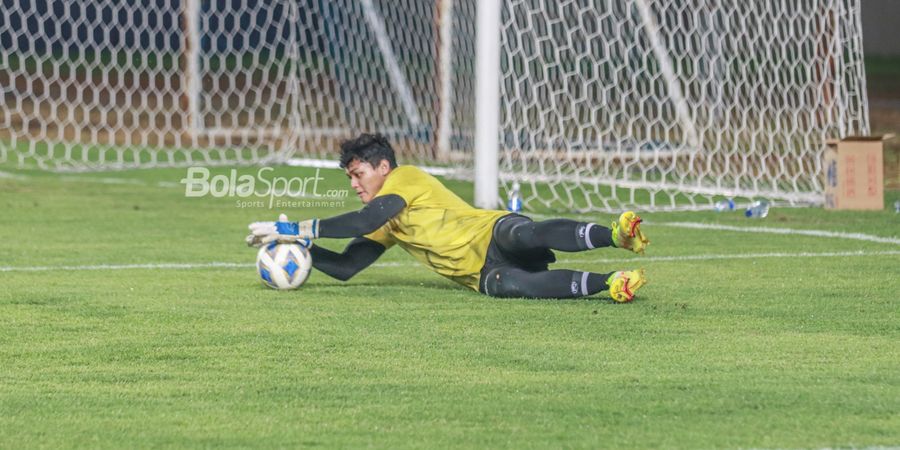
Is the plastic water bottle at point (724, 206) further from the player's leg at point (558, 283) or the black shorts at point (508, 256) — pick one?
the player's leg at point (558, 283)

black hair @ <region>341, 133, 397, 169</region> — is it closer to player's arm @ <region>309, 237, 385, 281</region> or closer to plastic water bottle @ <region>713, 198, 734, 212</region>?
player's arm @ <region>309, 237, 385, 281</region>

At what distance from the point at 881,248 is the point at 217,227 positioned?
361cm

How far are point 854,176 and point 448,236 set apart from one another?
4287 mm

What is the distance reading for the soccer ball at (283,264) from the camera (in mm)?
5836

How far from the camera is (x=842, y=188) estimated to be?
9.33 metres

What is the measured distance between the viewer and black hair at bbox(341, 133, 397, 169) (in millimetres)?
5918

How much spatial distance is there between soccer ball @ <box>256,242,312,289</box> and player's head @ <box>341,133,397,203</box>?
1.13 ft

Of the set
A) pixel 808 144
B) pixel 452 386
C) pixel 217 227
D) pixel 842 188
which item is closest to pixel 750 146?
pixel 808 144

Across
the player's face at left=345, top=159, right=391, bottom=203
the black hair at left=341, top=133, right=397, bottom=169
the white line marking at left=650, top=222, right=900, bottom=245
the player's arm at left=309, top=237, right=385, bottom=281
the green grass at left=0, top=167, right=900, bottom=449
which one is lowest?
the white line marking at left=650, top=222, right=900, bottom=245

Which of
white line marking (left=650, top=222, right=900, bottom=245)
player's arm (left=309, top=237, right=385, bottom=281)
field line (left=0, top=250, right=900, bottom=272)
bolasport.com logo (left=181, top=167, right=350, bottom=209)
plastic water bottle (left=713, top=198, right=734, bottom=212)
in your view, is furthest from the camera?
bolasport.com logo (left=181, top=167, right=350, bottom=209)

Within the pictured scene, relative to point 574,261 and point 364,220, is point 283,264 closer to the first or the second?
point 364,220

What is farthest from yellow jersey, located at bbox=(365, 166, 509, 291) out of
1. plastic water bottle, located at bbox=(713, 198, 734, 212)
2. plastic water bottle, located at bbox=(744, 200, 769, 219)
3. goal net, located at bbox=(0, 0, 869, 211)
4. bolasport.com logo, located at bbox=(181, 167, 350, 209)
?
bolasport.com logo, located at bbox=(181, 167, 350, 209)

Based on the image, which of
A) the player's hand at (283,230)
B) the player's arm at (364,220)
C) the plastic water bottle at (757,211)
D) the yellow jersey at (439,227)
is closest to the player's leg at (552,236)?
the yellow jersey at (439,227)

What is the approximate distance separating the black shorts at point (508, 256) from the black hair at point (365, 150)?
1.88ft
